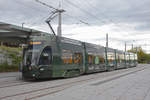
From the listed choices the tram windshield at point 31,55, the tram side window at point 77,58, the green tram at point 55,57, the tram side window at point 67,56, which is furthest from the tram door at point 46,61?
the tram side window at point 77,58

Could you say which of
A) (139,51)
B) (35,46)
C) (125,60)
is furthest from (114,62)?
(139,51)

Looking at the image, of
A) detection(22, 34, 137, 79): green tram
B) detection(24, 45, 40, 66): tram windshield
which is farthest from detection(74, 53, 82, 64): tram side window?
detection(24, 45, 40, 66): tram windshield

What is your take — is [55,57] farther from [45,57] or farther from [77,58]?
[77,58]

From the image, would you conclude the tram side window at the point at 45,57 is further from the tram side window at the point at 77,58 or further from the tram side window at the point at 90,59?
the tram side window at the point at 90,59

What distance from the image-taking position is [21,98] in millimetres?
7031

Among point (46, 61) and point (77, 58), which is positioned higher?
point (77, 58)

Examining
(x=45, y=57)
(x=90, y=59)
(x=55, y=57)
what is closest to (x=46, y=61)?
(x=45, y=57)

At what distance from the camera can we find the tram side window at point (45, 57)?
11.9 meters

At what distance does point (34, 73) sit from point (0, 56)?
38.1 feet

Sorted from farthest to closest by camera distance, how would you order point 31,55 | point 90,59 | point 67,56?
point 90,59, point 67,56, point 31,55

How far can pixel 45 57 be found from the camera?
39.9ft

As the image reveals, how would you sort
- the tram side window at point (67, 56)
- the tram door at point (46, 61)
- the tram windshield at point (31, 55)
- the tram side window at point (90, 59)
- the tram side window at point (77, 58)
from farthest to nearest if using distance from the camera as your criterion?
the tram side window at point (90, 59), the tram side window at point (77, 58), the tram side window at point (67, 56), the tram door at point (46, 61), the tram windshield at point (31, 55)

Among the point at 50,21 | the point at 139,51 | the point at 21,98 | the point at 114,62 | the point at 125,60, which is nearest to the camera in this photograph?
the point at 21,98

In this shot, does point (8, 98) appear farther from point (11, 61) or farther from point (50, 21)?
point (11, 61)
